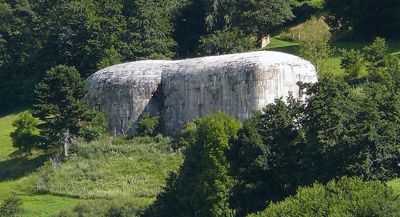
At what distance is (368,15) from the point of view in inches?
3068

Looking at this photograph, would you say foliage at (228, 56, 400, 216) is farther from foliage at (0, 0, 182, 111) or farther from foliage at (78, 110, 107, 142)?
foliage at (0, 0, 182, 111)

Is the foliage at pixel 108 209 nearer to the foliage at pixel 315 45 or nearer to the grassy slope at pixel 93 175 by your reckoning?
the grassy slope at pixel 93 175

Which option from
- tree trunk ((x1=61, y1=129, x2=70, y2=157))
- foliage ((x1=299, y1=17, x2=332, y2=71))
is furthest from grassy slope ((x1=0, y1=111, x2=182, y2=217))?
foliage ((x1=299, y1=17, x2=332, y2=71))

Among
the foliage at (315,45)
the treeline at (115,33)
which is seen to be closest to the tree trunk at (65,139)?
the treeline at (115,33)

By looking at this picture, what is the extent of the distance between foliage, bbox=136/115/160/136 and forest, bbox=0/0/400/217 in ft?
0.32

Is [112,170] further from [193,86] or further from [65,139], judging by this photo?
[193,86]

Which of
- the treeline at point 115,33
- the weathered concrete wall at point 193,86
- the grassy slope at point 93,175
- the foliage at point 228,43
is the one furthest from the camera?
the treeline at point 115,33

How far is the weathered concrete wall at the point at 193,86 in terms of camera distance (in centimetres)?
5984

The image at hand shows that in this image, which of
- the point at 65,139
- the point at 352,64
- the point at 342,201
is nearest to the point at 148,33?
the point at 65,139

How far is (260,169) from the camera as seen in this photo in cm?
4966

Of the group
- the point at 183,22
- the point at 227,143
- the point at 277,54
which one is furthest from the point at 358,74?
the point at 183,22

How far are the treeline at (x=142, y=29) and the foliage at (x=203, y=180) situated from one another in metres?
23.4

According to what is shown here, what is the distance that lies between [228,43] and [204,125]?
2374 cm

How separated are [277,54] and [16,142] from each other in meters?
21.4
